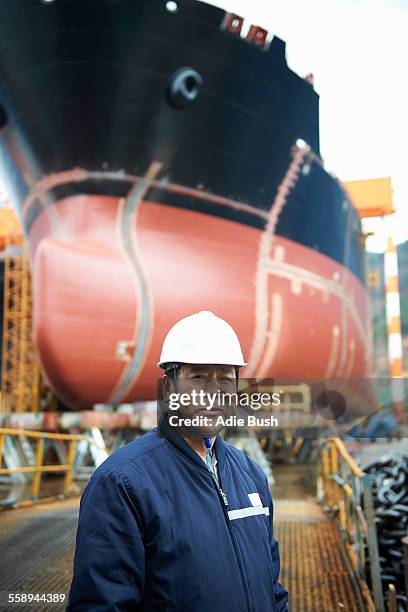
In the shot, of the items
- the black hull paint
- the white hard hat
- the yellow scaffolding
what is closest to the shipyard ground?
the white hard hat

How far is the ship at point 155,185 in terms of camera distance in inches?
265

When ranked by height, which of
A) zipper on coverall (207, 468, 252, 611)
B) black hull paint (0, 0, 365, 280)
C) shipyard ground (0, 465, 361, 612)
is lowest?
shipyard ground (0, 465, 361, 612)

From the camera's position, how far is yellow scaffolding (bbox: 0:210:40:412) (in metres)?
12.9

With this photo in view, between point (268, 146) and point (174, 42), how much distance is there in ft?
5.89

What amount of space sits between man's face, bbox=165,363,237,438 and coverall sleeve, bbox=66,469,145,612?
26 centimetres

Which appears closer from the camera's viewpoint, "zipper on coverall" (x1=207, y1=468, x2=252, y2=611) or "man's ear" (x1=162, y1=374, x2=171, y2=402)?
"zipper on coverall" (x1=207, y1=468, x2=252, y2=611)

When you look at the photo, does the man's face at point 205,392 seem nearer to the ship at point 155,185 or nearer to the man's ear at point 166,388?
the man's ear at point 166,388

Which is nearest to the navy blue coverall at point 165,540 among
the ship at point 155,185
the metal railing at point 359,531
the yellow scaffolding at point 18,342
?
the metal railing at point 359,531

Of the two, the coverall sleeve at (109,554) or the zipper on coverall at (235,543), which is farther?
the zipper on coverall at (235,543)

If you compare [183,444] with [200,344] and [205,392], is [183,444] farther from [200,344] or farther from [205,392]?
[200,344]

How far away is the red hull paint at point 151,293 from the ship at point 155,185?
0.06 ft

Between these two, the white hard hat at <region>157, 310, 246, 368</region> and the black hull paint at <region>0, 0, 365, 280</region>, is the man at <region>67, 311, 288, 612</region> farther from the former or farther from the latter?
the black hull paint at <region>0, 0, 365, 280</region>

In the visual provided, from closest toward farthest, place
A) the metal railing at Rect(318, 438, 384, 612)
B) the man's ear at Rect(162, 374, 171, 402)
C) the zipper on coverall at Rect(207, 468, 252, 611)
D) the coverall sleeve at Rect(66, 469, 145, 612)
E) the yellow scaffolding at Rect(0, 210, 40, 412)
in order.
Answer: the coverall sleeve at Rect(66, 469, 145, 612)
the zipper on coverall at Rect(207, 468, 252, 611)
the man's ear at Rect(162, 374, 171, 402)
the metal railing at Rect(318, 438, 384, 612)
the yellow scaffolding at Rect(0, 210, 40, 412)

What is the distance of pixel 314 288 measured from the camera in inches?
288
